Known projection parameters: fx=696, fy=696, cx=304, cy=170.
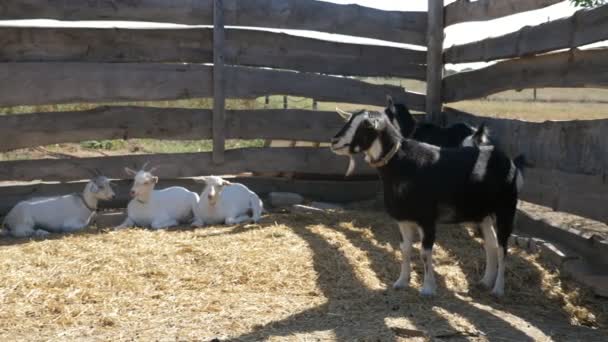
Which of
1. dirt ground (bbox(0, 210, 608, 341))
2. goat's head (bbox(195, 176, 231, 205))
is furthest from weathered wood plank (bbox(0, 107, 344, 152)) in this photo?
dirt ground (bbox(0, 210, 608, 341))

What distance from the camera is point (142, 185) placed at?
824 centimetres

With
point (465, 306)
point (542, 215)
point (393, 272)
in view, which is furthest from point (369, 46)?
point (465, 306)

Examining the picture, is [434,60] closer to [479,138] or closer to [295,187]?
[295,187]

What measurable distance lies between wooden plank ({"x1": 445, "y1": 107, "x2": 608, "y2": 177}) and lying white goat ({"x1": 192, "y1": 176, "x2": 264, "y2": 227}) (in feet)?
10.1

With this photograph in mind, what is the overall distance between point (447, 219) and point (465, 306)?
79cm

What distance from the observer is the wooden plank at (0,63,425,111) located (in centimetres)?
798

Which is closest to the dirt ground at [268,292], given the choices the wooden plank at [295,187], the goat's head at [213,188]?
the goat's head at [213,188]

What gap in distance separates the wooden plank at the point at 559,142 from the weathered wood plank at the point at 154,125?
2461 mm

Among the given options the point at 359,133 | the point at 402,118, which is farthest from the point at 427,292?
the point at 402,118

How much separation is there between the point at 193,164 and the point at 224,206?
768 millimetres

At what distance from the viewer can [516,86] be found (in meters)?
7.93

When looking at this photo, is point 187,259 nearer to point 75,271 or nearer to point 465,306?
point 75,271

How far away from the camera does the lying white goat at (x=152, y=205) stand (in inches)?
325

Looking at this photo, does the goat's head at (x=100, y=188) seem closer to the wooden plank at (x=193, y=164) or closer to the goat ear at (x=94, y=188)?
the goat ear at (x=94, y=188)
